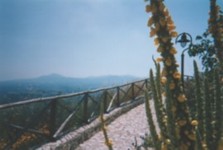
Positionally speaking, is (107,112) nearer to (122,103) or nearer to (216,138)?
(122,103)

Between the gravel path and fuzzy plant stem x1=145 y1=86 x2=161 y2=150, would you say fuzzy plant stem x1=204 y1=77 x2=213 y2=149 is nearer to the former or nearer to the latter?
fuzzy plant stem x1=145 y1=86 x2=161 y2=150

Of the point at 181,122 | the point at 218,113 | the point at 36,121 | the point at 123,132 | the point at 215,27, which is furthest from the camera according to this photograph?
the point at 123,132

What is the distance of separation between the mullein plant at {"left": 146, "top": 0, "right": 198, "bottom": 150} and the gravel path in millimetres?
7369

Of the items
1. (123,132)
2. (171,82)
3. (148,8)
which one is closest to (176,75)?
(171,82)

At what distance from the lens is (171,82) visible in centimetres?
151

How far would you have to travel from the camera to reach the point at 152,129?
1.51 metres

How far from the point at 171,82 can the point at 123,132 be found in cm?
1048

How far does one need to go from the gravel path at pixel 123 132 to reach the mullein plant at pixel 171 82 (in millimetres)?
7369

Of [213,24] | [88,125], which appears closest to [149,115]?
[213,24]

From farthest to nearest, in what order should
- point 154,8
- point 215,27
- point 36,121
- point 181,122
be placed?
point 36,121 → point 215,27 → point 154,8 → point 181,122

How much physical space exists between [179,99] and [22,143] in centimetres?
810

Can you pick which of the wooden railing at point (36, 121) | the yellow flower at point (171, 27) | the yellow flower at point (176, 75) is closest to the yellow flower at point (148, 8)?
the yellow flower at point (171, 27)

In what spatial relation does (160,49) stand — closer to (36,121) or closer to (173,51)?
(173,51)

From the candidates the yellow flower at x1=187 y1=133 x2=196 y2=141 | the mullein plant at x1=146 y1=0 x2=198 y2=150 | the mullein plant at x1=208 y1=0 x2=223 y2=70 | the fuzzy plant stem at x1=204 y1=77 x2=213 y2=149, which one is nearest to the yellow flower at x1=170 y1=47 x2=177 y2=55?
the mullein plant at x1=146 y1=0 x2=198 y2=150
